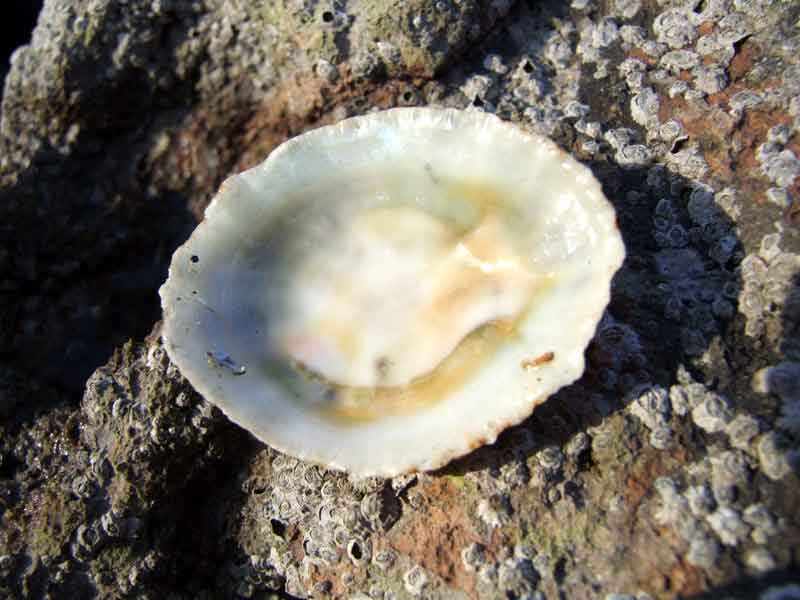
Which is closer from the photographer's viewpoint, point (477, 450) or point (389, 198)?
point (477, 450)

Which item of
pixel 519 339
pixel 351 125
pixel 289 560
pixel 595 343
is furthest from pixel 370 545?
pixel 351 125

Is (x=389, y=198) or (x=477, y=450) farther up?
(x=389, y=198)

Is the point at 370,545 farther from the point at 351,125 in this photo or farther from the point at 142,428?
the point at 351,125

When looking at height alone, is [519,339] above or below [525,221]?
below
